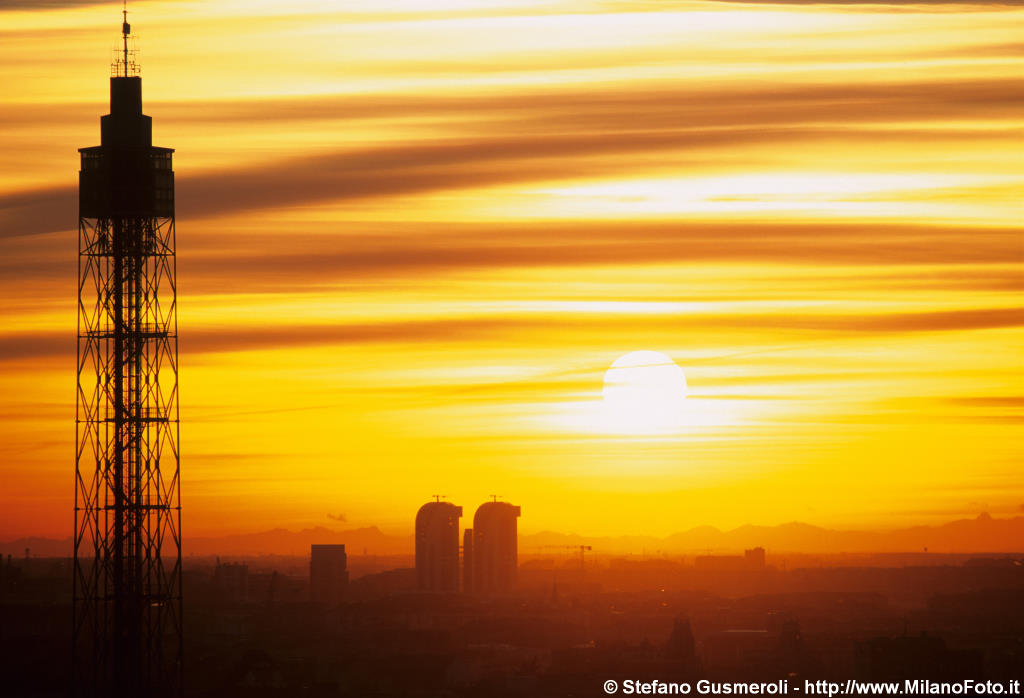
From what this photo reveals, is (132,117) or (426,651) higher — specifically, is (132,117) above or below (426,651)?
above

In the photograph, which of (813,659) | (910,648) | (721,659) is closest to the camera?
(910,648)

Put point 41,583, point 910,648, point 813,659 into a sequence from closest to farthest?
1. point 910,648
2. point 813,659
3. point 41,583

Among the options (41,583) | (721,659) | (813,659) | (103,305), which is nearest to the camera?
(103,305)

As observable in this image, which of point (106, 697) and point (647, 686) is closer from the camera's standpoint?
point (106, 697)

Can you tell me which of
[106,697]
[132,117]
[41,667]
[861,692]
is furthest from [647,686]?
[132,117]

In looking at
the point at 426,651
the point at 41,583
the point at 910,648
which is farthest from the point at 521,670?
the point at 41,583

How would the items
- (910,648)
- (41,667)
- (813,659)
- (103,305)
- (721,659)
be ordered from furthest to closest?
1. (721,659)
2. (813,659)
3. (910,648)
4. (41,667)
5. (103,305)

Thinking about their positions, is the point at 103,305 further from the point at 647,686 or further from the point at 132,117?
the point at 647,686

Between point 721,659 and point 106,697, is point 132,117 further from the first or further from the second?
point 721,659

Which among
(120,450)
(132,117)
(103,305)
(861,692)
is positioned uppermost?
(132,117)
